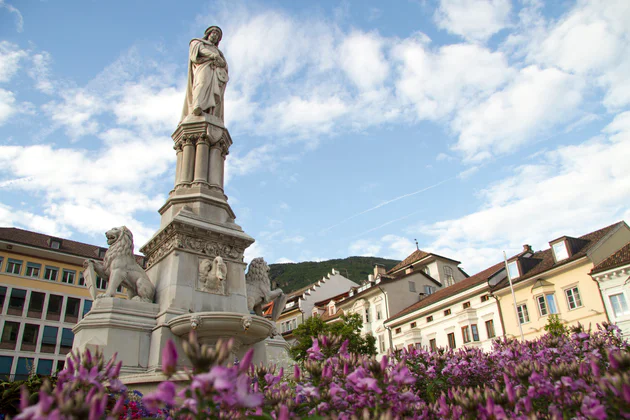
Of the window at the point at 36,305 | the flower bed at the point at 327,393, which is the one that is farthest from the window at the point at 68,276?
the flower bed at the point at 327,393

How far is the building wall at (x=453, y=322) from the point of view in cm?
3909

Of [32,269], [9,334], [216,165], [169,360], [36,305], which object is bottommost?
[169,360]

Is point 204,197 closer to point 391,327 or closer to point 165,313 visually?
point 165,313

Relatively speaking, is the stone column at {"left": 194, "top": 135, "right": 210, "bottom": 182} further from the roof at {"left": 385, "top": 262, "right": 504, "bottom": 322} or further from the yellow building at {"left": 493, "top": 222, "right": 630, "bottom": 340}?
the roof at {"left": 385, "top": 262, "right": 504, "bottom": 322}

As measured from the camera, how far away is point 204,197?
1475 cm

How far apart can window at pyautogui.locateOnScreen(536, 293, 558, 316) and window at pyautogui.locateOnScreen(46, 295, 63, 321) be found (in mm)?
46727

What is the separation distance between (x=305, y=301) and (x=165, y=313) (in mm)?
53418

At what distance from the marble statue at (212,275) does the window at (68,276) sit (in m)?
45.3

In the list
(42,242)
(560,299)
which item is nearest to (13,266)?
(42,242)

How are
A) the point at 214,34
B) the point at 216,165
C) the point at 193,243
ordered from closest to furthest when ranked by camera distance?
1. the point at 193,243
2. the point at 216,165
3. the point at 214,34

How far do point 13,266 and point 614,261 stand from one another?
178 feet

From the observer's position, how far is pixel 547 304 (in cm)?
3466

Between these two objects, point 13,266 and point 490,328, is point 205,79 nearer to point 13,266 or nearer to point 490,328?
point 490,328

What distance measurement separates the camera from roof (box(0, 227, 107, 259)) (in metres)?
50.3
